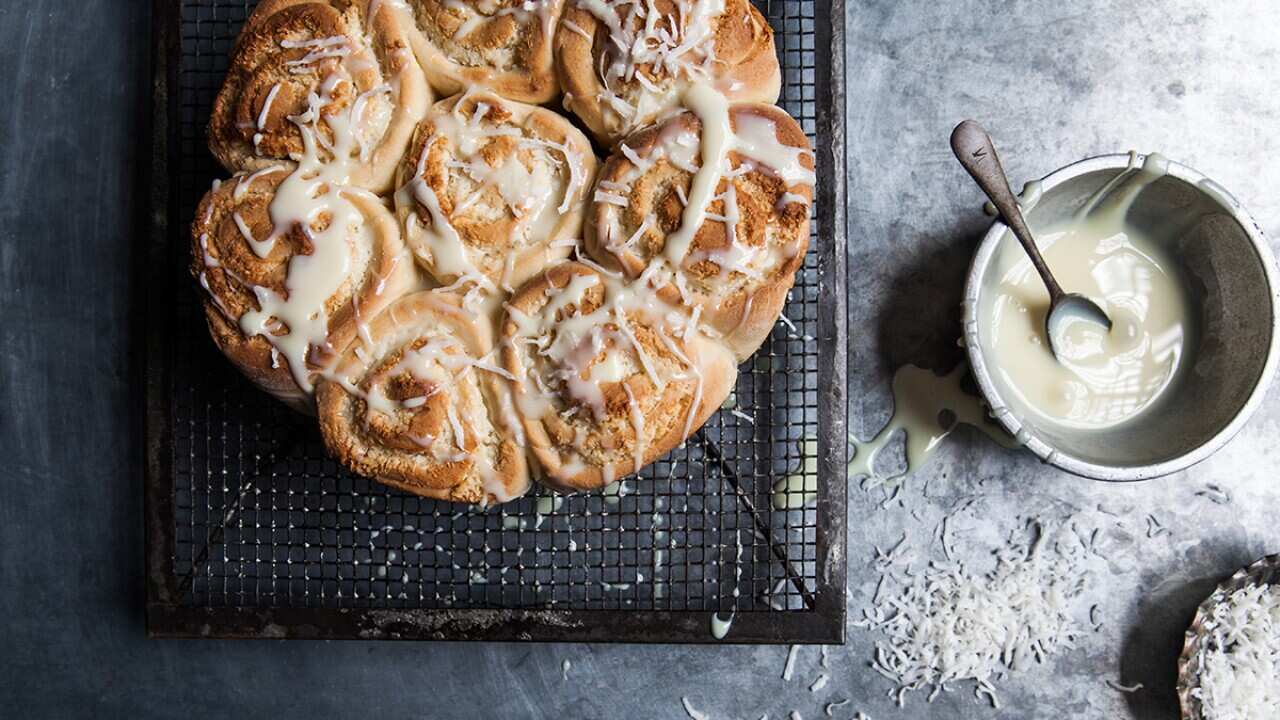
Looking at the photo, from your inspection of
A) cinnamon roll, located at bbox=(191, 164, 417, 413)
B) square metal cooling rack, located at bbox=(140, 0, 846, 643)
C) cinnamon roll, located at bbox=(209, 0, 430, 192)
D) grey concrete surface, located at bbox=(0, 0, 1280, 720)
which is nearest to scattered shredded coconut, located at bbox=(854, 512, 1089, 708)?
grey concrete surface, located at bbox=(0, 0, 1280, 720)

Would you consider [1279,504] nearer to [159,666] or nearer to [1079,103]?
[1079,103]

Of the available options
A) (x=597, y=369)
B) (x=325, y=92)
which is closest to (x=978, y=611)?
(x=597, y=369)

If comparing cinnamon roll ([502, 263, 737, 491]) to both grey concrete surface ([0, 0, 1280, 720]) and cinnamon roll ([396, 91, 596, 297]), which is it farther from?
grey concrete surface ([0, 0, 1280, 720])

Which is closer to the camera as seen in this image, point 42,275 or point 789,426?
point 789,426

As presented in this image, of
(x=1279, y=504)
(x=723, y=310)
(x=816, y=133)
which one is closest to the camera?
(x=723, y=310)

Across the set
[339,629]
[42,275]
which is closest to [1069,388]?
[339,629]

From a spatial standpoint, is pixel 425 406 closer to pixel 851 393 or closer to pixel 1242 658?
pixel 851 393

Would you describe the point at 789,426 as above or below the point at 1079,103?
below
